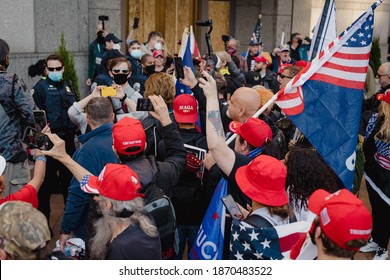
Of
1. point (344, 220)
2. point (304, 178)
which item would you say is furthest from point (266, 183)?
point (344, 220)

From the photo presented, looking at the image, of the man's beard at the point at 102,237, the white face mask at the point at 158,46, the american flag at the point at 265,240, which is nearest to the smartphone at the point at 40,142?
the man's beard at the point at 102,237

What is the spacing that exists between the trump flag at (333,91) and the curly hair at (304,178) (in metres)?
0.70

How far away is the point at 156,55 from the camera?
27.8 ft

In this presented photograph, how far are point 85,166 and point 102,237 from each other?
4.70 feet

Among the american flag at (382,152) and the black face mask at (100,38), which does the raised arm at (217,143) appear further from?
the black face mask at (100,38)

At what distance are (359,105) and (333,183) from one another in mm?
996

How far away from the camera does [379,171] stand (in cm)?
577

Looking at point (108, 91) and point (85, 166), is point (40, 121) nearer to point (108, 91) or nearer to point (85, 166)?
point (85, 166)

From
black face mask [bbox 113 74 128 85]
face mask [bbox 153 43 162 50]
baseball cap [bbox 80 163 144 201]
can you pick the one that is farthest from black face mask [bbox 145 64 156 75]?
baseball cap [bbox 80 163 144 201]
